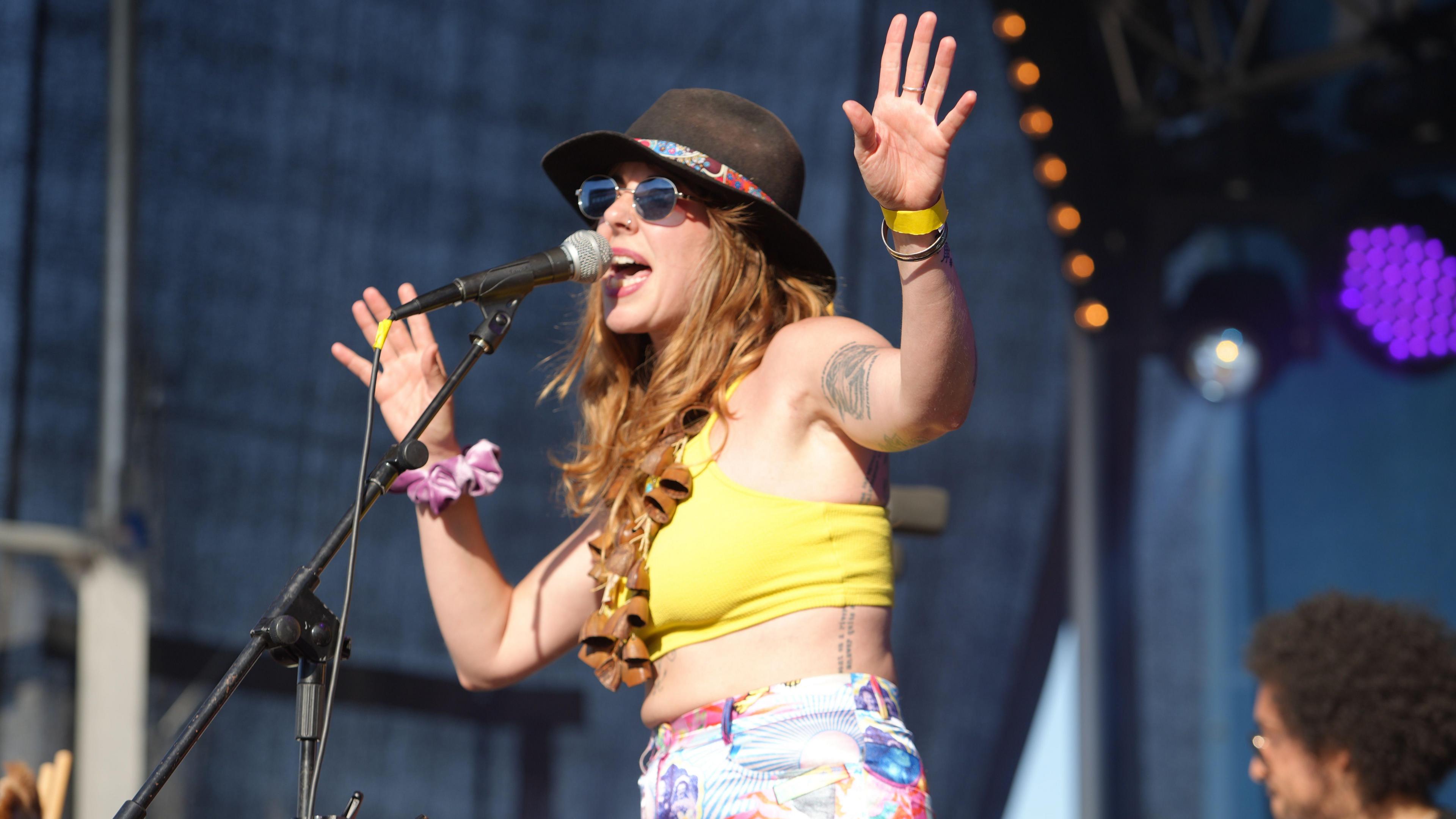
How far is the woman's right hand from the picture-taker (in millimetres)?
1802

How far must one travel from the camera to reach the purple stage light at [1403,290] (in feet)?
14.2

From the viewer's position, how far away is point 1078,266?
4891 mm

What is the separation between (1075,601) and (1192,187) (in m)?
1.71

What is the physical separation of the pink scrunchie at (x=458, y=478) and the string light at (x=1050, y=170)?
3.46 meters

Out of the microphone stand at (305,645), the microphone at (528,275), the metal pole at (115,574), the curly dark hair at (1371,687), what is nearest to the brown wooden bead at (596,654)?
the microphone stand at (305,645)

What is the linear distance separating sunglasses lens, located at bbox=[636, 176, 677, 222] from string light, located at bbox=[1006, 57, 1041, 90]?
10.3 feet

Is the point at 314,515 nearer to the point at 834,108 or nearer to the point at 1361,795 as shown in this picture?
the point at 834,108

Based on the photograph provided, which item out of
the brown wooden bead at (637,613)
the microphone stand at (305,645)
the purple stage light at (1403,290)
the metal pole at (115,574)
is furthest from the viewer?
the purple stage light at (1403,290)

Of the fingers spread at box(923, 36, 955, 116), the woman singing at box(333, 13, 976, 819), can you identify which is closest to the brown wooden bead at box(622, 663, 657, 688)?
the woman singing at box(333, 13, 976, 819)

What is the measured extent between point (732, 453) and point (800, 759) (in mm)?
407

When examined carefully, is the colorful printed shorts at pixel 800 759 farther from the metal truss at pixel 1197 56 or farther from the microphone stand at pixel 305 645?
the metal truss at pixel 1197 56

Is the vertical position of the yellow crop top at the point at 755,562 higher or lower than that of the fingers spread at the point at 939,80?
lower

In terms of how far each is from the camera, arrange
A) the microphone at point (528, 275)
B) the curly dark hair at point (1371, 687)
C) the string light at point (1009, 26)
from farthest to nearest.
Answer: the string light at point (1009, 26) < the curly dark hair at point (1371, 687) < the microphone at point (528, 275)

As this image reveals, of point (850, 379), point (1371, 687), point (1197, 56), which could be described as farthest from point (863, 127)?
point (1197, 56)
